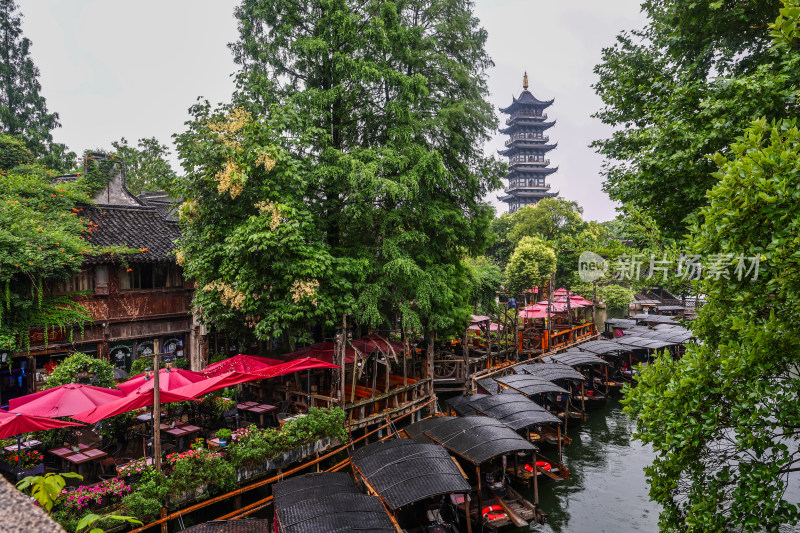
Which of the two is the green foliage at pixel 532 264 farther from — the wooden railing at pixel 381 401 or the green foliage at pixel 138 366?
the green foliage at pixel 138 366

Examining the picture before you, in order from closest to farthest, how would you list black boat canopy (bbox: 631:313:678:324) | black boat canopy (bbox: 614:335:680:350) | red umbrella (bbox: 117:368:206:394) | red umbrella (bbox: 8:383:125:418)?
red umbrella (bbox: 8:383:125:418)
red umbrella (bbox: 117:368:206:394)
black boat canopy (bbox: 614:335:680:350)
black boat canopy (bbox: 631:313:678:324)

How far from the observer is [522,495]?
1365 cm

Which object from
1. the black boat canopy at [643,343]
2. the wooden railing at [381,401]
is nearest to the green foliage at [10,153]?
the wooden railing at [381,401]

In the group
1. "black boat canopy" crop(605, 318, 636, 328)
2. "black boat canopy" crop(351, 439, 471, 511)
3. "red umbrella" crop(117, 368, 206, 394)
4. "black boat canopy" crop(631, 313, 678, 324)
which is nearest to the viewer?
"black boat canopy" crop(351, 439, 471, 511)

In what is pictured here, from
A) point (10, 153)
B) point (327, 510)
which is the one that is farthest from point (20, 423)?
point (10, 153)

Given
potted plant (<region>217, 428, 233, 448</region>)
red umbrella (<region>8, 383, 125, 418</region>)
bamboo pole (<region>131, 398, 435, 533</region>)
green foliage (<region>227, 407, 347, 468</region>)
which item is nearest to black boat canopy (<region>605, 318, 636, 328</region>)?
bamboo pole (<region>131, 398, 435, 533</region>)

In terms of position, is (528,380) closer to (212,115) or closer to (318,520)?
(318,520)

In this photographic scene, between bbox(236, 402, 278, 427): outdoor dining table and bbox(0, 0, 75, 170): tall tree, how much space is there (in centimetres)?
2112

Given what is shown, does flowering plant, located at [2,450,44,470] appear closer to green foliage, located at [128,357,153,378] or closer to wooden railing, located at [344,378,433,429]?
green foliage, located at [128,357,153,378]

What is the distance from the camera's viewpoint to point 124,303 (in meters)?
17.4

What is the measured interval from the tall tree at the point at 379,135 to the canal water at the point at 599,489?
659 centimetres

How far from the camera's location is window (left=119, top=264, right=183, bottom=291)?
691 inches

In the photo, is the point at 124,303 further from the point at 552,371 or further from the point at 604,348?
the point at 604,348

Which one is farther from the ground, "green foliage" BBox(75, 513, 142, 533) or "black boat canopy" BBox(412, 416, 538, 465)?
"green foliage" BBox(75, 513, 142, 533)
